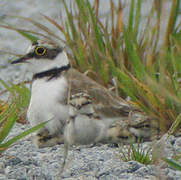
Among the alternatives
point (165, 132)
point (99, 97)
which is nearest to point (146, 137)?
point (165, 132)

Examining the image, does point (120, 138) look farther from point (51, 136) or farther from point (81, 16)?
point (81, 16)

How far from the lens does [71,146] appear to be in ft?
10.00

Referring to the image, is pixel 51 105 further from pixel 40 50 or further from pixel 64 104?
pixel 40 50

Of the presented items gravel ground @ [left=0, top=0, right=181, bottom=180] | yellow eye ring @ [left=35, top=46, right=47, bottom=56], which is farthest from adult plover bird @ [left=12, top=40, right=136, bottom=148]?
gravel ground @ [left=0, top=0, right=181, bottom=180]

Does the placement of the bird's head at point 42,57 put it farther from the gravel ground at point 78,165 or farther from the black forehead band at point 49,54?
the gravel ground at point 78,165

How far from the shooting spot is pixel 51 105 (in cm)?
304

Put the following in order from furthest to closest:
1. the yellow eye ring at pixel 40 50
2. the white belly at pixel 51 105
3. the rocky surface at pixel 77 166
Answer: the yellow eye ring at pixel 40 50
the white belly at pixel 51 105
the rocky surface at pixel 77 166

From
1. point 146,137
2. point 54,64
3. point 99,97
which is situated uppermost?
point 54,64

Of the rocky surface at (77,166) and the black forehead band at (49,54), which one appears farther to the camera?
the black forehead band at (49,54)

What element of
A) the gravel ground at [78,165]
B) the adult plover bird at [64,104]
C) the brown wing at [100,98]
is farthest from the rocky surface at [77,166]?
the brown wing at [100,98]

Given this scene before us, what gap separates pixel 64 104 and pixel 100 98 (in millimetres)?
329

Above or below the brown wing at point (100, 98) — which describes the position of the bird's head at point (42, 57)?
Result: above

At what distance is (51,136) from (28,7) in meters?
4.55

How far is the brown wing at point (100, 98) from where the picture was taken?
3195 millimetres
